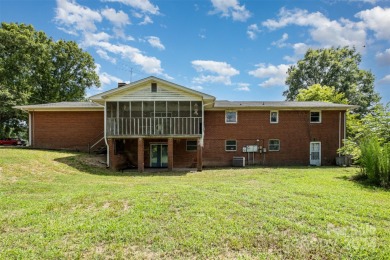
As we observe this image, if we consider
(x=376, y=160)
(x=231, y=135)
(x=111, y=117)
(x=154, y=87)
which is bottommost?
(x=376, y=160)

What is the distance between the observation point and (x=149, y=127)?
52.8ft

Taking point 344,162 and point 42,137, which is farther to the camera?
point 42,137

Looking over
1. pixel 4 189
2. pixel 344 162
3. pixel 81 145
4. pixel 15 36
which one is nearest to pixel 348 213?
pixel 4 189

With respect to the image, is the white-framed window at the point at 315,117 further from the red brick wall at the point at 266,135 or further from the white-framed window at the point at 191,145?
the white-framed window at the point at 191,145

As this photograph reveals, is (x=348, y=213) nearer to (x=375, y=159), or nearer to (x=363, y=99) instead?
(x=375, y=159)

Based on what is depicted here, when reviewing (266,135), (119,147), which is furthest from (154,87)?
(266,135)

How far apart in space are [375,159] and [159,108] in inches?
484

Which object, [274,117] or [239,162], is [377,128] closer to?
[274,117]

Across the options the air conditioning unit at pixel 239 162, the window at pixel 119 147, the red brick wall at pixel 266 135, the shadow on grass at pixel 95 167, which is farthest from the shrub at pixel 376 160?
the window at pixel 119 147

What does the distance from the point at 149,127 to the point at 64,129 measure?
27.0 ft

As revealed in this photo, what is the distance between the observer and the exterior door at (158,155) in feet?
62.5

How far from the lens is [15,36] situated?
29641 mm

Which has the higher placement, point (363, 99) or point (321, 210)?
point (363, 99)

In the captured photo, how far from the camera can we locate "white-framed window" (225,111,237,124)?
63.9 feet
